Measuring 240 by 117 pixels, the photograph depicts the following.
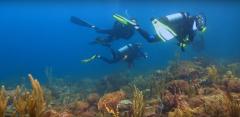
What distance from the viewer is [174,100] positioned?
29.3 feet

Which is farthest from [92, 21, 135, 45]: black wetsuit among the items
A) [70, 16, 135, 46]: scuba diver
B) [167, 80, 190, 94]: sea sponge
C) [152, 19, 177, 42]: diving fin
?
[152, 19, 177, 42]: diving fin

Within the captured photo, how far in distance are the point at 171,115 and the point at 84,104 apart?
4.15 meters

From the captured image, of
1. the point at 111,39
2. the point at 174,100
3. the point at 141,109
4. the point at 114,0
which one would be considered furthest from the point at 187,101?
the point at 114,0

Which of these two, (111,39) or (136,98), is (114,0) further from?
(136,98)

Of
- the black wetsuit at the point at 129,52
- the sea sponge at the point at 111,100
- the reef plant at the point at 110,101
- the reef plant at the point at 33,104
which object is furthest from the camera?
the black wetsuit at the point at 129,52

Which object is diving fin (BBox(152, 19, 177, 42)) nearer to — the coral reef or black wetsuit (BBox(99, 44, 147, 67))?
the coral reef

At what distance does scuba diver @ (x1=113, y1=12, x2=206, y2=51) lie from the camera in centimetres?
952

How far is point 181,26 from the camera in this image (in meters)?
9.64

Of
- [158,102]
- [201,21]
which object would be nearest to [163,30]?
[201,21]

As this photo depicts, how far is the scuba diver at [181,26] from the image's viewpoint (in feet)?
31.2

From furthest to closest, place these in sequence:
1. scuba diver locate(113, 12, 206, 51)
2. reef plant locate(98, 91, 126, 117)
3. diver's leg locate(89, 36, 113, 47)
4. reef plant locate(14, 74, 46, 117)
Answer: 1. diver's leg locate(89, 36, 113, 47)
2. reef plant locate(98, 91, 126, 117)
3. scuba diver locate(113, 12, 206, 51)
4. reef plant locate(14, 74, 46, 117)

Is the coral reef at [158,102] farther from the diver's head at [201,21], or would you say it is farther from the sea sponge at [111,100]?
the diver's head at [201,21]

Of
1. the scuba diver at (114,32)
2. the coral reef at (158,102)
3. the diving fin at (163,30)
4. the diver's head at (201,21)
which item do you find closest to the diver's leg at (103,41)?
the scuba diver at (114,32)

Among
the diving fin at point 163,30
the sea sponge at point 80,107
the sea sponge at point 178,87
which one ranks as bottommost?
the sea sponge at point 80,107
